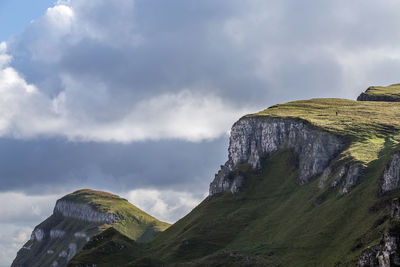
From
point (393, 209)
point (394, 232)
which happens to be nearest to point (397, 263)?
point (394, 232)

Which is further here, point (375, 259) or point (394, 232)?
point (375, 259)

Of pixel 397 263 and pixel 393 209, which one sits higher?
pixel 393 209

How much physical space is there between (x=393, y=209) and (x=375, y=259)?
19.2 meters

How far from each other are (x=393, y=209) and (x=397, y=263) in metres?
A: 29.3

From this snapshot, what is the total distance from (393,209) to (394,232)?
2014 centimetres

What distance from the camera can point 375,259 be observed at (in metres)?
184

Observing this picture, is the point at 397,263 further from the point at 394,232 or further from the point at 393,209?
the point at 393,209

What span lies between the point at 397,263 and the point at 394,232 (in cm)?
1057

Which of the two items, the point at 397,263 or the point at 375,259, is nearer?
the point at 397,263

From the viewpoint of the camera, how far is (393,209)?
191 meters

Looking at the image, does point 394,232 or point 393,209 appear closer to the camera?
point 394,232

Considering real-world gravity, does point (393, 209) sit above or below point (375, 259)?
above

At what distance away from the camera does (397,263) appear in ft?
543

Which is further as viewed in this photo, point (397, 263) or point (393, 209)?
point (393, 209)
